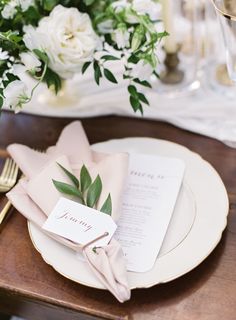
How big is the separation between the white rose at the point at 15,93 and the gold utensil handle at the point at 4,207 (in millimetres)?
162

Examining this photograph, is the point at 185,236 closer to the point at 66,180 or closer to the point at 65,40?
the point at 66,180

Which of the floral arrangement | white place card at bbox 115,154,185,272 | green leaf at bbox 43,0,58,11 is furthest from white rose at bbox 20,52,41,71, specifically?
white place card at bbox 115,154,185,272

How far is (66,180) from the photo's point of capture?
728 mm

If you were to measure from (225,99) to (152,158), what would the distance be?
22cm

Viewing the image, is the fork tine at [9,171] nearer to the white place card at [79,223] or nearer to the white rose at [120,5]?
the white place card at [79,223]

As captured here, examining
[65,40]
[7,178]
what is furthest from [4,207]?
[65,40]

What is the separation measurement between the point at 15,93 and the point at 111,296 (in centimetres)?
30

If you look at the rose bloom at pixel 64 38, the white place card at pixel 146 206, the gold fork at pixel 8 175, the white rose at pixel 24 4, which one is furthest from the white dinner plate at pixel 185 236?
the white rose at pixel 24 4

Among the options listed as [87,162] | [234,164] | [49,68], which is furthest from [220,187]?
[49,68]

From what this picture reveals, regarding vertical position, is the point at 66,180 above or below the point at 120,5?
below

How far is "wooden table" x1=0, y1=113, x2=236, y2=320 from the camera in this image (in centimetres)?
61

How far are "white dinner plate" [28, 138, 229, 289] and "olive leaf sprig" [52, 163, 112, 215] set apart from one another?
7 cm

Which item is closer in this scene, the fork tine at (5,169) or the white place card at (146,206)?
the white place card at (146,206)

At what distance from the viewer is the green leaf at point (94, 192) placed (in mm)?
694
